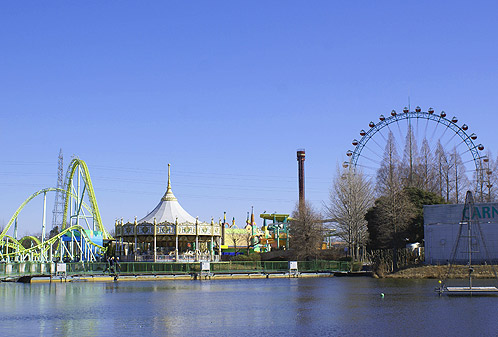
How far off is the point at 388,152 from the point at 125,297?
53.0m

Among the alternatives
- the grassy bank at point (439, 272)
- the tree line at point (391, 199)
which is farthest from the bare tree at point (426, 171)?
the grassy bank at point (439, 272)

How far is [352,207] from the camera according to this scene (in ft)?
243

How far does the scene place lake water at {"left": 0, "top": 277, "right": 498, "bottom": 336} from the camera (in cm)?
2031

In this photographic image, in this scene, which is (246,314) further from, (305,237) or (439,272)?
(305,237)

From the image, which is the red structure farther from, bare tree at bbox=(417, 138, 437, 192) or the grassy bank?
the grassy bank

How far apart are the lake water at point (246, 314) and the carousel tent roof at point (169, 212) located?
33.2m

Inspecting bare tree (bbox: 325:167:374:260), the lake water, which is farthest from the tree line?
the lake water

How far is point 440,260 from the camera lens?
5500 centimetres

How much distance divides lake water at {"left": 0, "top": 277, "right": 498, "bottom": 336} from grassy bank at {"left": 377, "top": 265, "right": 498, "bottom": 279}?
13808 mm

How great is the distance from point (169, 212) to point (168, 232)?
9.96 feet

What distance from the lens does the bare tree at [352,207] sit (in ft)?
241

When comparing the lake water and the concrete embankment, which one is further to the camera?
the concrete embankment

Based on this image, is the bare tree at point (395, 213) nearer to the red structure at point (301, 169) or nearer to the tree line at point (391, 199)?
the tree line at point (391, 199)

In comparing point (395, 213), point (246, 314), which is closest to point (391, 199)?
point (395, 213)
